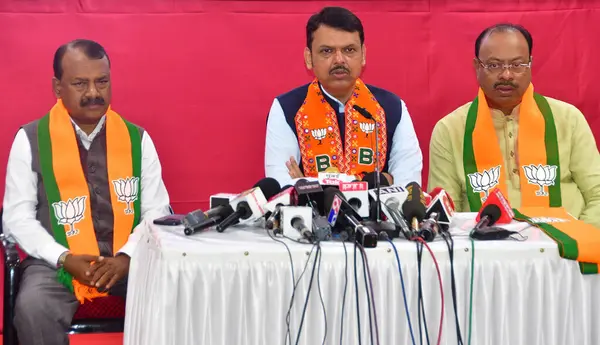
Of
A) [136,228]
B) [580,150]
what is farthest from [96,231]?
[580,150]

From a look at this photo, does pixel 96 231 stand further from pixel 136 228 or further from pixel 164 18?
pixel 164 18

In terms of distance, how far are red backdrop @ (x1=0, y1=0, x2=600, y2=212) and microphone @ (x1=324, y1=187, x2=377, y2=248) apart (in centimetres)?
178

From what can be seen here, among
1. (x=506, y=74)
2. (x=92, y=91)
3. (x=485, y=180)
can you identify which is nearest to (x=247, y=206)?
(x=92, y=91)

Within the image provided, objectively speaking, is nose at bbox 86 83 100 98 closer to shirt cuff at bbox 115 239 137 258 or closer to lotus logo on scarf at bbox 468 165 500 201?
shirt cuff at bbox 115 239 137 258

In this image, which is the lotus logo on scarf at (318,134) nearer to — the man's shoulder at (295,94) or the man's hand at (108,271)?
the man's shoulder at (295,94)

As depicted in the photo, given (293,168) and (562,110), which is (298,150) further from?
(562,110)

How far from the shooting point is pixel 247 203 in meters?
2.66

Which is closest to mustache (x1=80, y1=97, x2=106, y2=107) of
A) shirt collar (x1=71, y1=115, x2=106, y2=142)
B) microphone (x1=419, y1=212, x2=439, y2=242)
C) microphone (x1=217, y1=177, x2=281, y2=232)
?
shirt collar (x1=71, y1=115, x2=106, y2=142)

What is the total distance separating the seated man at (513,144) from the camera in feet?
12.3

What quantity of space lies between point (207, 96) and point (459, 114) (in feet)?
4.24

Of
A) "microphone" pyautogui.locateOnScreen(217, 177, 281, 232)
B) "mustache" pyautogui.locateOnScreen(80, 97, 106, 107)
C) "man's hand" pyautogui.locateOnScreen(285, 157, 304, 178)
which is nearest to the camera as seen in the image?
"microphone" pyautogui.locateOnScreen(217, 177, 281, 232)

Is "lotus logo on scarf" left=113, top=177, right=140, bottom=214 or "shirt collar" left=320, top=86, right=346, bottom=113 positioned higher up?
"shirt collar" left=320, top=86, right=346, bottom=113

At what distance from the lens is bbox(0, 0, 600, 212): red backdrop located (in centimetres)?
414

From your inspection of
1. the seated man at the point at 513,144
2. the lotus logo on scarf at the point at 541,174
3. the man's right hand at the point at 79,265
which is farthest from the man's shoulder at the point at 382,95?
the man's right hand at the point at 79,265
